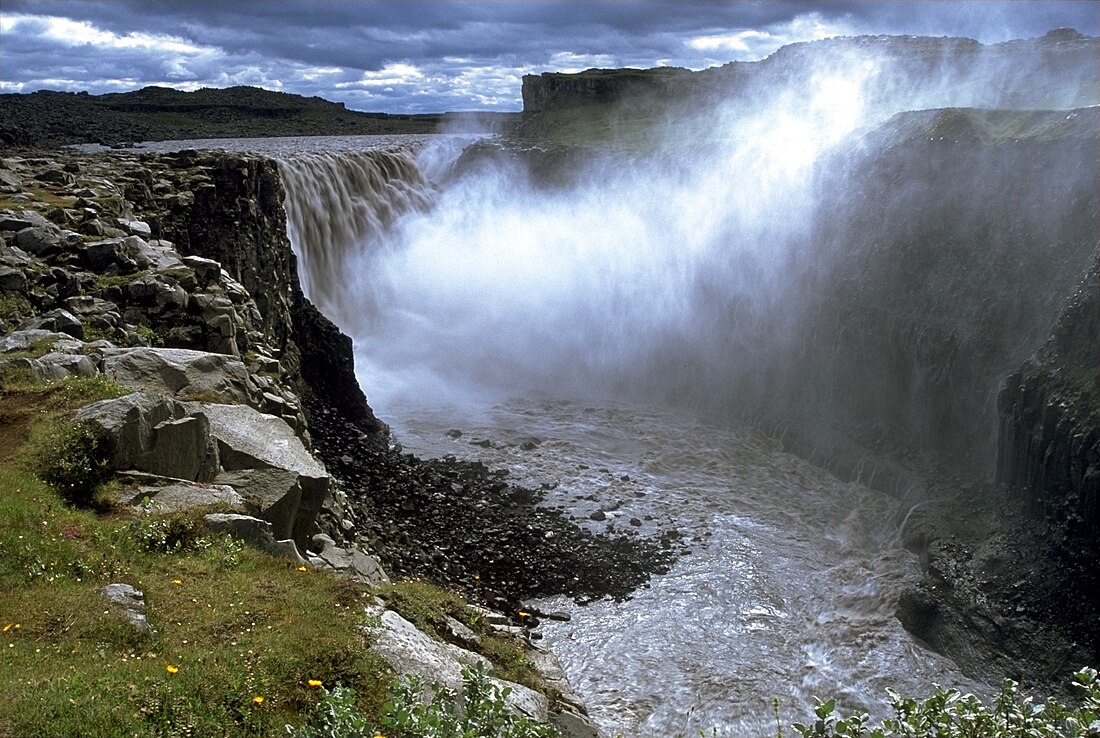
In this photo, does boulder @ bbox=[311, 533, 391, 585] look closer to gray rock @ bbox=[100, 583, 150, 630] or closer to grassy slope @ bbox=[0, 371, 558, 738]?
grassy slope @ bbox=[0, 371, 558, 738]

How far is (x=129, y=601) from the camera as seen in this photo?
8.09 m

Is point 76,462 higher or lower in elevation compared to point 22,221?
lower

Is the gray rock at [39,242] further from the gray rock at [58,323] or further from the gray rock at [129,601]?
the gray rock at [129,601]

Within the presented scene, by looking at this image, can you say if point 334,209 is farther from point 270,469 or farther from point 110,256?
point 270,469

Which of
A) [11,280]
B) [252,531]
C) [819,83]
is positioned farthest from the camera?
[819,83]

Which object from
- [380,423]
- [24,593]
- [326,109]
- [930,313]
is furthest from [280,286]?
[326,109]

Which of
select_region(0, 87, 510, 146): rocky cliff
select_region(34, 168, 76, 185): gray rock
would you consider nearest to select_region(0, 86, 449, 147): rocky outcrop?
select_region(0, 87, 510, 146): rocky cliff

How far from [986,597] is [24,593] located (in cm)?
1755

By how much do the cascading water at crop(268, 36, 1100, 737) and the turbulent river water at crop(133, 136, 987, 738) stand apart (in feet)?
0.23

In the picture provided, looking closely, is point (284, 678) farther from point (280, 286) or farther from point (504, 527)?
point (280, 286)

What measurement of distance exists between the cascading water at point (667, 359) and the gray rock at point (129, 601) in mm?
8917

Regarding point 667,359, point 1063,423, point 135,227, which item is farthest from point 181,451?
point 667,359

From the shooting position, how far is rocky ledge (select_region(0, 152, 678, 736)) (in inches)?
422

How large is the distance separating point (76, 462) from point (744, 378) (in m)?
26.3
